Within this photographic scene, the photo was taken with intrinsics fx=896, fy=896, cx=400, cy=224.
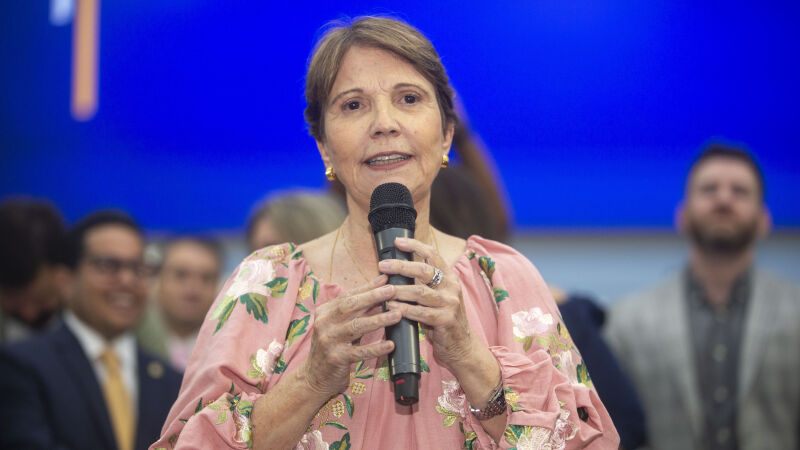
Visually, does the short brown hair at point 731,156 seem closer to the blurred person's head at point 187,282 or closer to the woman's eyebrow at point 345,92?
the blurred person's head at point 187,282

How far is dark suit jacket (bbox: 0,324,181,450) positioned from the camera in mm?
→ 3084

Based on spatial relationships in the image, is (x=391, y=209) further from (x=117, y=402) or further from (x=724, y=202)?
(x=724, y=202)

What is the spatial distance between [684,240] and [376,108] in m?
3.68

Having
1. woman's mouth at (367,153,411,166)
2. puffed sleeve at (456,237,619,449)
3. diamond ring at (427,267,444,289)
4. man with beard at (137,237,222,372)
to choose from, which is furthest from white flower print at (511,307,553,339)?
man with beard at (137,237,222,372)

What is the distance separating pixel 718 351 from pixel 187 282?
2575mm

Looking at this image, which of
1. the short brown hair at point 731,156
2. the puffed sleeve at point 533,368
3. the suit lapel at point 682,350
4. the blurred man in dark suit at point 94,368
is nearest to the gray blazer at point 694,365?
the suit lapel at point 682,350

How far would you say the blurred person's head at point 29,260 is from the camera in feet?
13.3

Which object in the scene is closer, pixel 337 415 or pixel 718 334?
pixel 337 415

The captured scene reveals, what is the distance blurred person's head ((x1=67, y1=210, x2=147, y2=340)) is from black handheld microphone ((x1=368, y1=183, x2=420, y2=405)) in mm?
2273

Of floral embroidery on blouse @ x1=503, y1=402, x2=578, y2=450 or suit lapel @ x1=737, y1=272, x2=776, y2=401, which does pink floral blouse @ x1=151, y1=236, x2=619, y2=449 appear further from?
A: suit lapel @ x1=737, y1=272, x2=776, y2=401

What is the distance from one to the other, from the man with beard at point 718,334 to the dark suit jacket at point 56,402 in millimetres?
1949

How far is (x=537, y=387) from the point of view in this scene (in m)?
1.54

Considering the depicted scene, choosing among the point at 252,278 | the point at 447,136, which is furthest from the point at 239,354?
the point at 447,136

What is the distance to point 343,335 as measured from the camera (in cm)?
147
